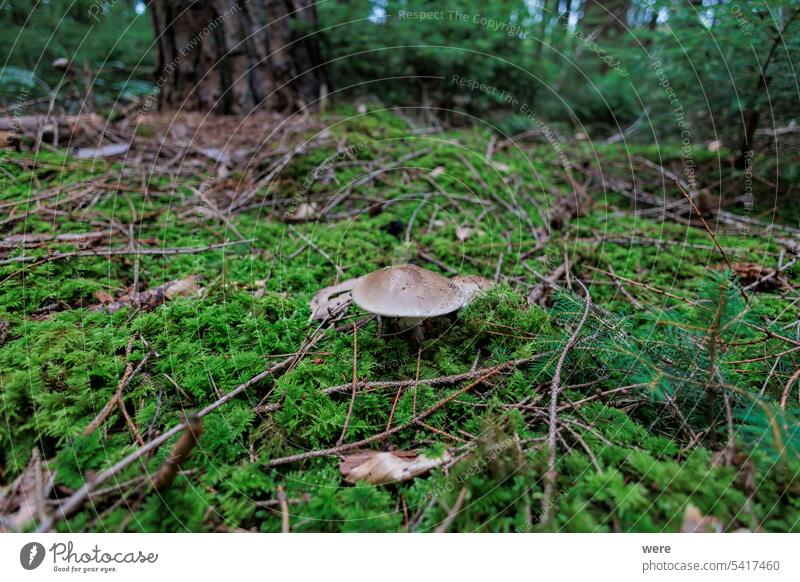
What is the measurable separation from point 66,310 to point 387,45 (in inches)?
172

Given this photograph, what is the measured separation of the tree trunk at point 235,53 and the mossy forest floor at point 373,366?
76.8 inches

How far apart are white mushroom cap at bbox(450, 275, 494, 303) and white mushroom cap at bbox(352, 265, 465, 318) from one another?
94 millimetres

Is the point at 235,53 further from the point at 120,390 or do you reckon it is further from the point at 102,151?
the point at 120,390

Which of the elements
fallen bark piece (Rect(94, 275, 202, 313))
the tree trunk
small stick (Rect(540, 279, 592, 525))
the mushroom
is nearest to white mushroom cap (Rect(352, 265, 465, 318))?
the mushroom

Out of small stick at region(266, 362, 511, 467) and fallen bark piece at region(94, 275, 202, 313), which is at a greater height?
fallen bark piece at region(94, 275, 202, 313)

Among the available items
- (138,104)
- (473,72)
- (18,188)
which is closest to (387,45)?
(473,72)

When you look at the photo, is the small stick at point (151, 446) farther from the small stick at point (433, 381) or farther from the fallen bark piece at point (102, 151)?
the fallen bark piece at point (102, 151)

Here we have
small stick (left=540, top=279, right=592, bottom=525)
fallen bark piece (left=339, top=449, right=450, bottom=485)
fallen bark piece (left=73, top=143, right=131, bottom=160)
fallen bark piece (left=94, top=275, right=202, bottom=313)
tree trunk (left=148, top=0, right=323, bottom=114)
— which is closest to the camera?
small stick (left=540, top=279, right=592, bottom=525)

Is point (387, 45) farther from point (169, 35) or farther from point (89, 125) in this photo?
point (89, 125)

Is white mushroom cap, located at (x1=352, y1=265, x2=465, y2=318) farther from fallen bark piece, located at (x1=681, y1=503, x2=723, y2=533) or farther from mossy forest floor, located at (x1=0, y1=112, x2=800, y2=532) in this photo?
fallen bark piece, located at (x1=681, y1=503, x2=723, y2=533)

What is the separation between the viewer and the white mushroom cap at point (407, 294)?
1771mm

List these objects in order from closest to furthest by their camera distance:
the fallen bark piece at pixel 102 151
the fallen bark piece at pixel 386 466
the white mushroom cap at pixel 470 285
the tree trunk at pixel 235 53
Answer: the fallen bark piece at pixel 386 466 → the white mushroom cap at pixel 470 285 → the fallen bark piece at pixel 102 151 → the tree trunk at pixel 235 53

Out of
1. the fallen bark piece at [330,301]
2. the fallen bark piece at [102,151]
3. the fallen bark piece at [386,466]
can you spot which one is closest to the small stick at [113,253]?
the fallen bark piece at [330,301]

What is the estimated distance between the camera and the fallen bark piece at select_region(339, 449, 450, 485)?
4.59 feet
